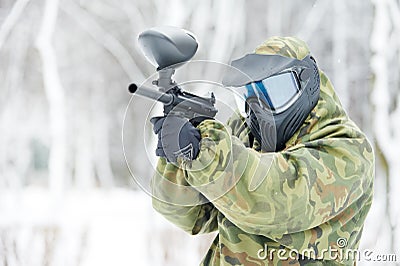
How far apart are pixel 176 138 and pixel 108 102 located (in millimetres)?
1335

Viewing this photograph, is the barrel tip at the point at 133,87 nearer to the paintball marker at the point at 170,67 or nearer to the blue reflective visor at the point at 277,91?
the paintball marker at the point at 170,67

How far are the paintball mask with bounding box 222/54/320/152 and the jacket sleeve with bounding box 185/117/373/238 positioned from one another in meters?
0.05

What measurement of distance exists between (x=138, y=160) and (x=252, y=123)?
6.7 inches

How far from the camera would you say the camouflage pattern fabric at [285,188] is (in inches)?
23.6

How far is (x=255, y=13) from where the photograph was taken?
1871 mm

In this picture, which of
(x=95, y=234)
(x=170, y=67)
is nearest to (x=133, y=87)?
(x=170, y=67)

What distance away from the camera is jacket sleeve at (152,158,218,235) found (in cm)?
67

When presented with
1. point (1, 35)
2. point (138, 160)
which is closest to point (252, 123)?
point (138, 160)

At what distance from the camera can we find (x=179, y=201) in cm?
70

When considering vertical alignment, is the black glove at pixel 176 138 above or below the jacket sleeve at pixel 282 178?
above

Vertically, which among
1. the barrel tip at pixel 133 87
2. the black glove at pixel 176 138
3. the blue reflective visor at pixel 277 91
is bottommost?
the black glove at pixel 176 138

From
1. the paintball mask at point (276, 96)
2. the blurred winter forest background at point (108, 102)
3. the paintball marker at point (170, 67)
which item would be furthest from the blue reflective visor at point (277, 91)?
the blurred winter forest background at point (108, 102)

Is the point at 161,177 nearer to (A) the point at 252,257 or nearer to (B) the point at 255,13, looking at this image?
(A) the point at 252,257

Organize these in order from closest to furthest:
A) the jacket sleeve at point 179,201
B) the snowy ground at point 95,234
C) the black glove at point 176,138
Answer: the black glove at point 176,138, the jacket sleeve at point 179,201, the snowy ground at point 95,234
